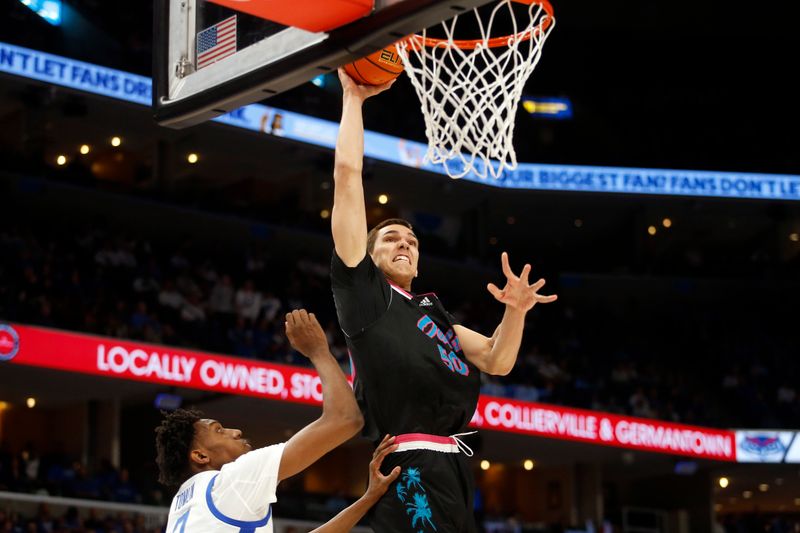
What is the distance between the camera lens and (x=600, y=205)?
25891mm

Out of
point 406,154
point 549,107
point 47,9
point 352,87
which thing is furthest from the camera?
point 549,107

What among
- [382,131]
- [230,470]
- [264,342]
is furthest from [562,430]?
[230,470]

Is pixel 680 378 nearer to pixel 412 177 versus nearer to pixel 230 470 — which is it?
pixel 412 177

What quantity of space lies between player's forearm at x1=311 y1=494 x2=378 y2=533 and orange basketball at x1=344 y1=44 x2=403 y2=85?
146 centimetres

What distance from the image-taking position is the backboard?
3746mm

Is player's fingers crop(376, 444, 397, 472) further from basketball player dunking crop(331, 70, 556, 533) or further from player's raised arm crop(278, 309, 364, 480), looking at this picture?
Answer: player's raised arm crop(278, 309, 364, 480)

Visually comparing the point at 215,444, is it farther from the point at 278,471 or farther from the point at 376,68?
the point at 376,68

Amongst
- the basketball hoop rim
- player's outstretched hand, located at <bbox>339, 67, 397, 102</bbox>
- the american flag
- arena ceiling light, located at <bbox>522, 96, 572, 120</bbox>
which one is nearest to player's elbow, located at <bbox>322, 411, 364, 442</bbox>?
player's outstretched hand, located at <bbox>339, 67, 397, 102</bbox>

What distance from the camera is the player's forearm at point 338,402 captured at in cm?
394

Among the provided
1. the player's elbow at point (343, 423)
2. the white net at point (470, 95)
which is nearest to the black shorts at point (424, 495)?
the player's elbow at point (343, 423)

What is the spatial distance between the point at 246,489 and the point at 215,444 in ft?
1.28

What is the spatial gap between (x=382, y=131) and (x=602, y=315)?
23.5 ft

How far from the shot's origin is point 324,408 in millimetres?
3959

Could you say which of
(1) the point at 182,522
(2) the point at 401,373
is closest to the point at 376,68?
(2) the point at 401,373
